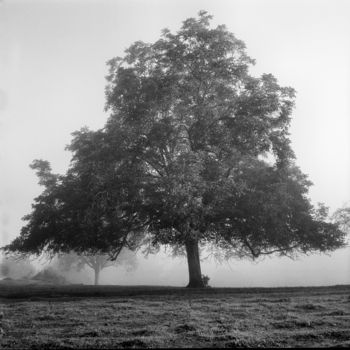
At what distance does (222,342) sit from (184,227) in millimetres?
13225

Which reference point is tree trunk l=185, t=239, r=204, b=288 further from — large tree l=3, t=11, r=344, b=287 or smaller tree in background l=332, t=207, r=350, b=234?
→ smaller tree in background l=332, t=207, r=350, b=234

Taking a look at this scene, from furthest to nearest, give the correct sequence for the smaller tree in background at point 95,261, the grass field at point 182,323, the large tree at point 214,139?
the smaller tree in background at point 95,261
the large tree at point 214,139
the grass field at point 182,323

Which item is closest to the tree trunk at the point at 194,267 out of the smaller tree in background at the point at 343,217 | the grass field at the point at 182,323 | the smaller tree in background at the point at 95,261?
the grass field at the point at 182,323

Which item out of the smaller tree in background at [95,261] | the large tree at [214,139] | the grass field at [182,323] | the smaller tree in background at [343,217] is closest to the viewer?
the grass field at [182,323]

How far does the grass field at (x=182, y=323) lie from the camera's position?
11156 mm

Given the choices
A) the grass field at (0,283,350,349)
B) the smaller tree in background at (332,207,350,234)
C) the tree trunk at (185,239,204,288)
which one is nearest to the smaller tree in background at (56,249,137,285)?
the tree trunk at (185,239,204,288)

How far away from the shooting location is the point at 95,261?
70.2m

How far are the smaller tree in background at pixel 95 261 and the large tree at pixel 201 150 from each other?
37004mm

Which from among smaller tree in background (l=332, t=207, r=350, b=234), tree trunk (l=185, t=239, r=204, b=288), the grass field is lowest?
the grass field

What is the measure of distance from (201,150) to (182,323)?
1709 cm

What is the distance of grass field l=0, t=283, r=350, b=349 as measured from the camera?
11.2m

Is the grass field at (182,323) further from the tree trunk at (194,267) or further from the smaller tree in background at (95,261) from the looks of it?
the smaller tree in background at (95,261)

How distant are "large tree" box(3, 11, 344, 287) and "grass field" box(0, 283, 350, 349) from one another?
7.56 metres

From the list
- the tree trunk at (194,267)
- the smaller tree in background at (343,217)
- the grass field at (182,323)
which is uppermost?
the smaller tree in background at (343,217)
